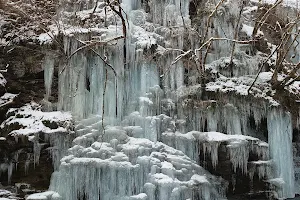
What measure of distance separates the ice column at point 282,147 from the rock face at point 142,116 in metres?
0.02

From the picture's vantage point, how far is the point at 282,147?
7.58m

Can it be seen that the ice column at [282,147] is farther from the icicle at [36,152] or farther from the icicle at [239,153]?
the icicle at [36,152]

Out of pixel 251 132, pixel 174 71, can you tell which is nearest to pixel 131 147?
pixel 174 71

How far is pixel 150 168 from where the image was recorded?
6848 mm

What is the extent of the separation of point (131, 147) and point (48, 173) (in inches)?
70.5

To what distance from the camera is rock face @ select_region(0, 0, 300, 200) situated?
6848 mm

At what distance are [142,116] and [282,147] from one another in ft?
9.56

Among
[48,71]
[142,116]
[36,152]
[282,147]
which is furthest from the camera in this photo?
[48,71]

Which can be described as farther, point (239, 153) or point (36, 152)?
point (239, 153)

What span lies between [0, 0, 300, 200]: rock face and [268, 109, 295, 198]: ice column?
2cm

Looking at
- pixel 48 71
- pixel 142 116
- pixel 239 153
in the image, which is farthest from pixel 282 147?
pixel 48 71

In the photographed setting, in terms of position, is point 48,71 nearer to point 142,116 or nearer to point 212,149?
point 142,116

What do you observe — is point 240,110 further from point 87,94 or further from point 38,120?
point 38,120

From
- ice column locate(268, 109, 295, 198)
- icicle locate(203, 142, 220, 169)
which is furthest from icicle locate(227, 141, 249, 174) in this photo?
ice column locate(268, 109, 295, 198)
